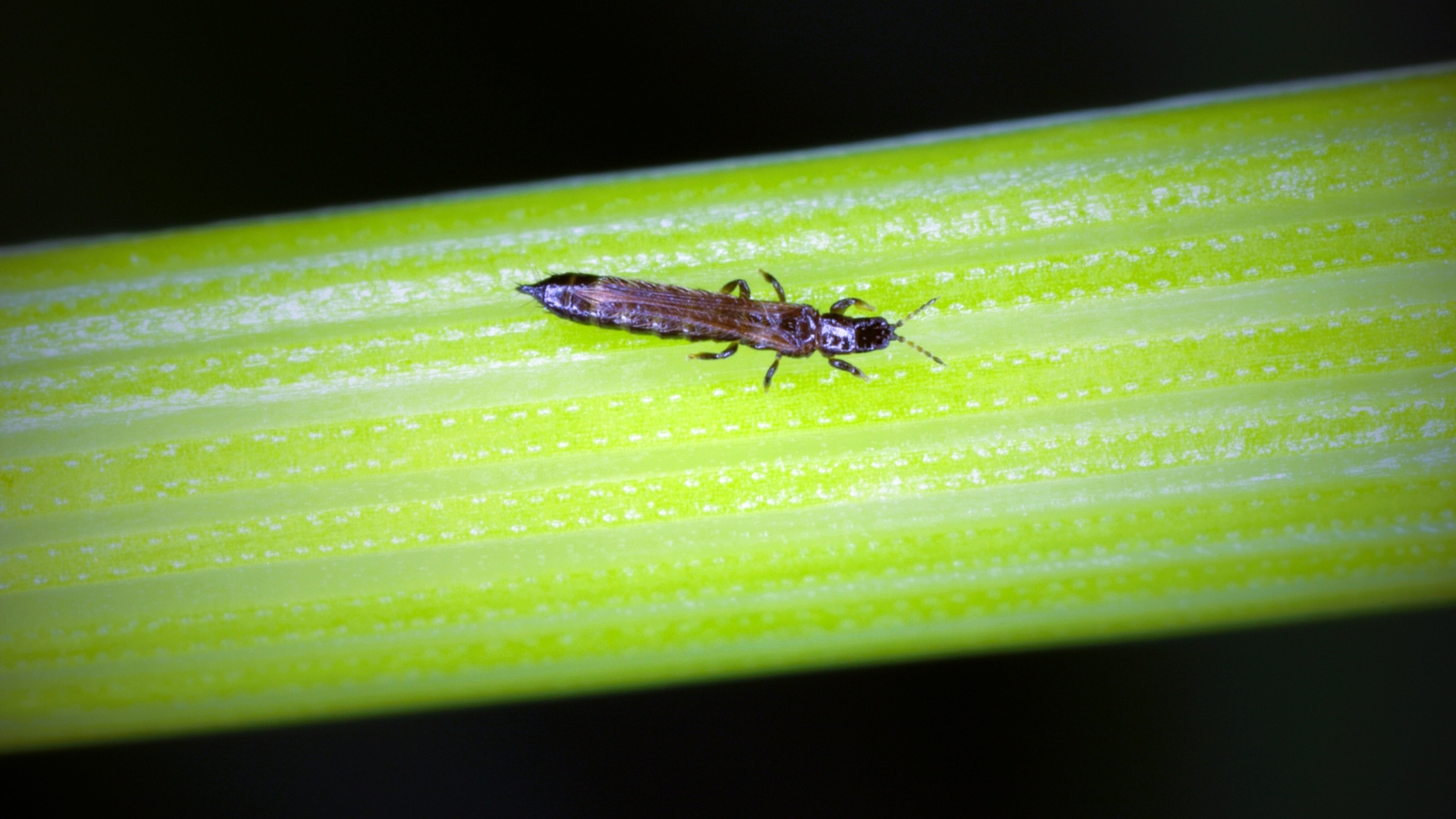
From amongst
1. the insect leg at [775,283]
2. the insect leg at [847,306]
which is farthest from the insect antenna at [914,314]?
the insect leg at [775,283]

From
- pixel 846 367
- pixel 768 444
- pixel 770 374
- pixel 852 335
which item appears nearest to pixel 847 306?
pixel 852 335

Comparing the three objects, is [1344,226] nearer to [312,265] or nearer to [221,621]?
[312,265]

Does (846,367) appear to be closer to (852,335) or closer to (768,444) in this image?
(852,335)

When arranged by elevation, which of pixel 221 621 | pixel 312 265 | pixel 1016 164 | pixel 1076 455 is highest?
pixel 1016 164

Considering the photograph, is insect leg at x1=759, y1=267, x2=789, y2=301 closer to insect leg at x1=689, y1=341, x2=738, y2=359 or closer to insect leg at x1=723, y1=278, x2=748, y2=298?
insect leg at x1=723, y1=278, x2=748, y2=298

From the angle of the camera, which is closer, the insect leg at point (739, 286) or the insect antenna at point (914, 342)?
the insect antenna at point (914, 342)

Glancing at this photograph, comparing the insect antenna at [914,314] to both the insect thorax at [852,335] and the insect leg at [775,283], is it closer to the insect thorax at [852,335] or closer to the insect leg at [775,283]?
the insect thorax at [852,335]

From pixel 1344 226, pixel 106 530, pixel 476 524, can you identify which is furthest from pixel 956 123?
pixel 106 530
